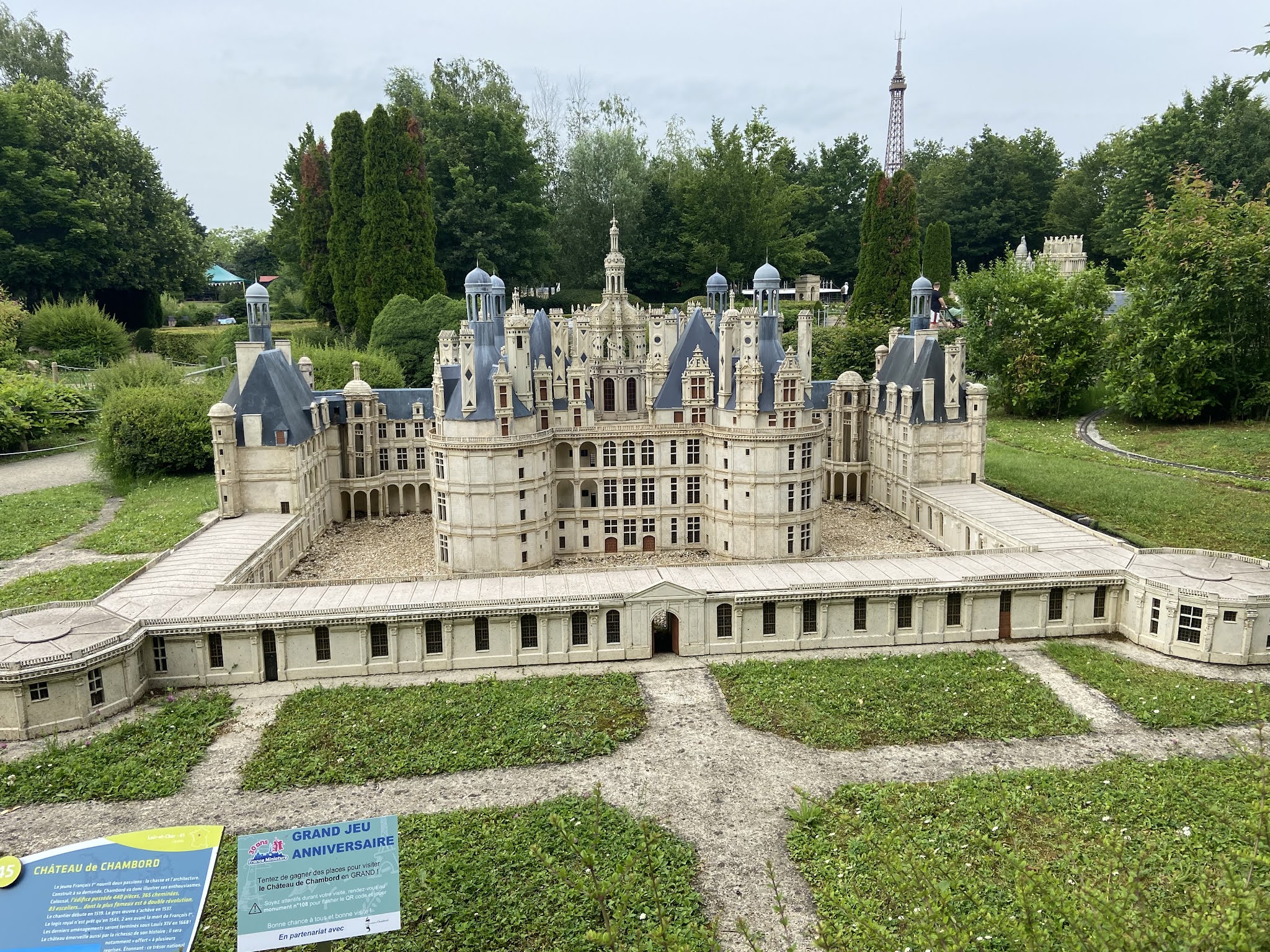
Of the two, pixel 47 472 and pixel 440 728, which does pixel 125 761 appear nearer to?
pixel 440 728

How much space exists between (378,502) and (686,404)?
23448 millimetres

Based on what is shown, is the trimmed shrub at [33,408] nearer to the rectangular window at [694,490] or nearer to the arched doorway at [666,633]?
the rectangular window at [694,490]

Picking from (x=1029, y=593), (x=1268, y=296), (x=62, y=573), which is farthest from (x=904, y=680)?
(x=1268, y=296)

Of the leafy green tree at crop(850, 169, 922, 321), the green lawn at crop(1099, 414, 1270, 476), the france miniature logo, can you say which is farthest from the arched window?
the leafy green tree at crop(850, 169, 922, 321)

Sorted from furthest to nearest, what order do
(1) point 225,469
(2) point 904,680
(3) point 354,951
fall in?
1. (1) point 225,469
2. (2) point 904,680
3. (3) point 354,951

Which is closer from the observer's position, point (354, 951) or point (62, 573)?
point (354, 951)

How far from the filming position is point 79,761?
30047 millimetres

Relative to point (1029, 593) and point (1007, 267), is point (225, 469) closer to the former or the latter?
point (1029, 593)

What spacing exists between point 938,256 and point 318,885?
4200 inches

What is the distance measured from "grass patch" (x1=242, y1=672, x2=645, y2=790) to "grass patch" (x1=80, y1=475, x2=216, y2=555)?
22.3 m

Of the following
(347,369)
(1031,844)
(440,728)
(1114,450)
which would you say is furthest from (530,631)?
(1114,450)

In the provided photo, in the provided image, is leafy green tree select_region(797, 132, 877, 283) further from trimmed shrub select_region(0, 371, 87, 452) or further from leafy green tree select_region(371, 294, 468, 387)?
trimmed shrub select_region(0, 371, 87, 452)

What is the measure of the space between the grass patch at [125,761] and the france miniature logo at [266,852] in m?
14.8

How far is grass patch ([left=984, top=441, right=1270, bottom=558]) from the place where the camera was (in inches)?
1916
